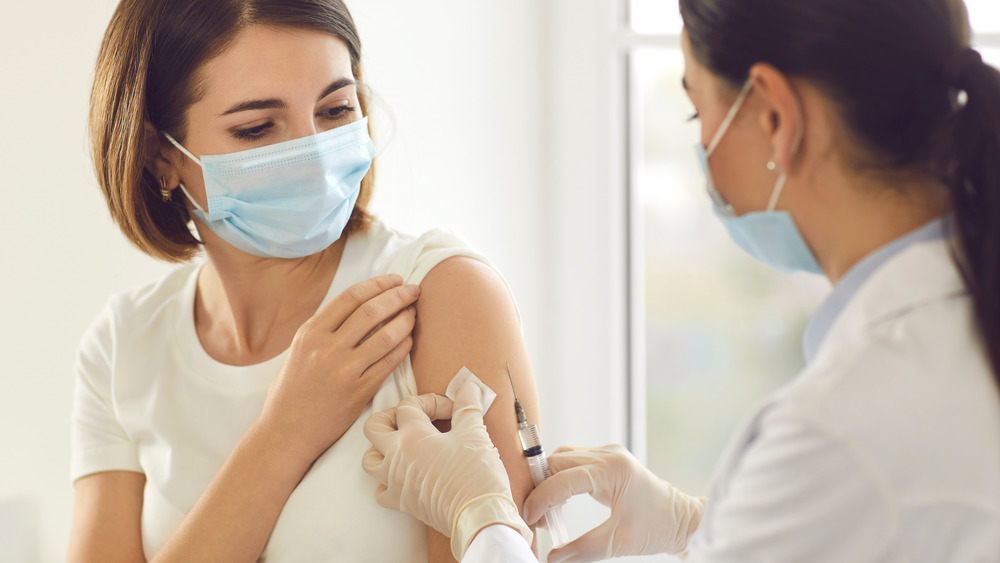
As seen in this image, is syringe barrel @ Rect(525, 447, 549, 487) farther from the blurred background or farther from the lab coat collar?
the blurred background

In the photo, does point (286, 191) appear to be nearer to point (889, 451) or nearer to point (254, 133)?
point (254, 133)

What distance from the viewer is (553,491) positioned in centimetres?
129

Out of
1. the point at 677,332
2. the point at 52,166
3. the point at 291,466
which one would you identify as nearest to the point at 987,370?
the point at 291,466

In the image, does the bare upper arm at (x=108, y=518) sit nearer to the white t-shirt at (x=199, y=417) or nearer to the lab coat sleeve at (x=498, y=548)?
the white t-shirt at (x=199, y=417)

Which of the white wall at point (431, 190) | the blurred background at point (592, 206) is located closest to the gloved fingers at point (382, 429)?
the white wall at point (431, 190)

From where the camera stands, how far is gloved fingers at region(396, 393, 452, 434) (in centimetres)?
124

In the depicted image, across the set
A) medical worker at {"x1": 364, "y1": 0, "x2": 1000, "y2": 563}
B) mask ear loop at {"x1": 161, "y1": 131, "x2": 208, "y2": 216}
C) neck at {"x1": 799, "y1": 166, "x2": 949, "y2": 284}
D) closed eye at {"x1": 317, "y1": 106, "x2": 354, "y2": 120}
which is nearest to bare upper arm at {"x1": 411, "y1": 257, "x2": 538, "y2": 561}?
medical worker at {"x1": 364, "y1": 0, "x2": 1000, "y2": 563}

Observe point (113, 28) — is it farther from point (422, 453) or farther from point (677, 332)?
point (677, 332)

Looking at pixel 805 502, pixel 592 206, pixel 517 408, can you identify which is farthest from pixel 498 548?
pixel 592 206

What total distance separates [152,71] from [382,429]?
748mm

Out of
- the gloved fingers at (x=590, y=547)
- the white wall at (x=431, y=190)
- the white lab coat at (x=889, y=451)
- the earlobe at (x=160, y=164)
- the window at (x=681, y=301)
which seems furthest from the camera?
the window at (x=681, y=301)

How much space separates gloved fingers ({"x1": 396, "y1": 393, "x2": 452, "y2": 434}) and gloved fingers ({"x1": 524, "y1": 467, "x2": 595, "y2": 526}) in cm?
19

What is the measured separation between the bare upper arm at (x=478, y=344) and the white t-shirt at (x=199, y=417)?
4 centimetres

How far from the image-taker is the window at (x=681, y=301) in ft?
8.59
